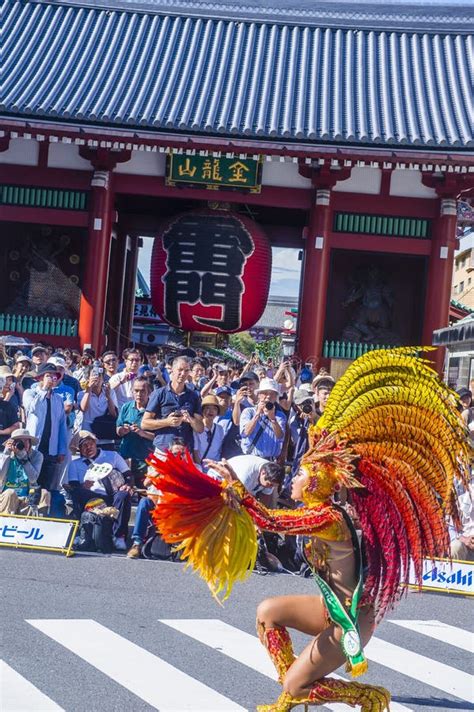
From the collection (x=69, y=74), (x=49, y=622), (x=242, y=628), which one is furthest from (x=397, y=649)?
(x=69, y=74)

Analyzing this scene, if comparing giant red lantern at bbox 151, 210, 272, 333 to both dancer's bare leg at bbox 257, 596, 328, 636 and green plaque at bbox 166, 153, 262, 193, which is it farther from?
dancer's bare leg at bbox 257, 596, 328, 636

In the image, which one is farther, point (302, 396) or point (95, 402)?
point (302, 396)

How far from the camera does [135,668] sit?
5.77 metres

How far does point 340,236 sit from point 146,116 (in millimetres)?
4068

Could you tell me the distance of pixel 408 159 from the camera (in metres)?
16.3

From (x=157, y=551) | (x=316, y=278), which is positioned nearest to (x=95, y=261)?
(x=316, y=278)

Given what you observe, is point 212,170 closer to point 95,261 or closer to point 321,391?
point 95,261

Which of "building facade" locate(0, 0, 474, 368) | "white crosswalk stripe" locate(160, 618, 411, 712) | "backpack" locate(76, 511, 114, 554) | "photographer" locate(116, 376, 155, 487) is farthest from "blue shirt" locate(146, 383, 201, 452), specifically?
"building facade" locate(0, 0, 474, 368)

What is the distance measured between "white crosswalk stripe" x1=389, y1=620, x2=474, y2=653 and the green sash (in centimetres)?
260

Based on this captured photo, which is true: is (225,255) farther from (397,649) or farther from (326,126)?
(397,649)

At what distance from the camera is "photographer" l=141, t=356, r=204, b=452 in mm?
9688

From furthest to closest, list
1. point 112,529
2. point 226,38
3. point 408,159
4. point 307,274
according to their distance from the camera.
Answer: point 226,38, point 307,274, point 408,159, point 112,529

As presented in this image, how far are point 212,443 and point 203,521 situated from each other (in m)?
5.84

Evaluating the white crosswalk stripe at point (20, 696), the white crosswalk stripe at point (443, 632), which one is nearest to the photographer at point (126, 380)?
the white crosswalk stripe at point (443, 632)
